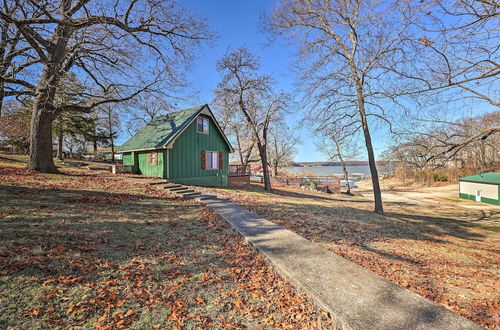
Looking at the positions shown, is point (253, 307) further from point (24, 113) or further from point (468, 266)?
point (24, 113)

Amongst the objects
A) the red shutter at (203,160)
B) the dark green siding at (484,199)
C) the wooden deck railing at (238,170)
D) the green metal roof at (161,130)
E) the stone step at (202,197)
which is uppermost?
the green metal roof at (161,130)

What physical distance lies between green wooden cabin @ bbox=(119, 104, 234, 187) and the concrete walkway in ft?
38.0

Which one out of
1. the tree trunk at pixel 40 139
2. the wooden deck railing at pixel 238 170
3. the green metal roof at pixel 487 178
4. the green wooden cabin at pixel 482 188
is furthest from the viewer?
the wooden deck railing at pixel 238 170

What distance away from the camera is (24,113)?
2417cm

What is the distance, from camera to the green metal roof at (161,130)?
1570 centimetres

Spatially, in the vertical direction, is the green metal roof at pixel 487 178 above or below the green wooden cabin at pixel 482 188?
above

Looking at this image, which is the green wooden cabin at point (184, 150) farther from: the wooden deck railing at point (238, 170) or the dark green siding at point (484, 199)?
the dark green siding at point (484, 199)

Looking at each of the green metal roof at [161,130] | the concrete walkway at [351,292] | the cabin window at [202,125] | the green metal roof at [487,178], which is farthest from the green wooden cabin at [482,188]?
the green metal roof at [161,130]

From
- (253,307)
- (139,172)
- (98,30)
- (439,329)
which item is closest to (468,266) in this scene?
(439,329)

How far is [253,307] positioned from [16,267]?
12.4 feet

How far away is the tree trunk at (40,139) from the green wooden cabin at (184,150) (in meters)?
5.45

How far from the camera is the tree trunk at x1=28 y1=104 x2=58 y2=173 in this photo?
12.0 metres

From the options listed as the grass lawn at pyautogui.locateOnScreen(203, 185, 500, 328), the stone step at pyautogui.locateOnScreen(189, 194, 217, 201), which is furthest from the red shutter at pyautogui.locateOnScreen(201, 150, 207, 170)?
the grass lawn at pyautogui.locateOnScreen(203, 185, 500, 328)

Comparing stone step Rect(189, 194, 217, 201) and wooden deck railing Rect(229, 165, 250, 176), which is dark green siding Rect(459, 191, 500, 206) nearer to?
wooden deck railing Rect(229, 165, 250, 176)
